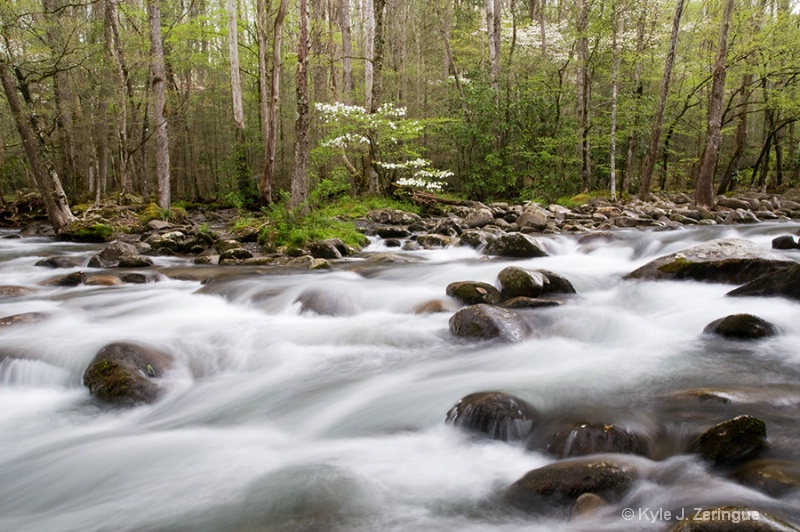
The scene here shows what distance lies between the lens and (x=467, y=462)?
3066mm

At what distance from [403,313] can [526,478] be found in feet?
12.6

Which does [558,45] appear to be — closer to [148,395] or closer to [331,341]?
[331,341]

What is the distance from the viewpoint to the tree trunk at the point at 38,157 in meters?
10.8

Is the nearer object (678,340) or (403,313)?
(678,340)

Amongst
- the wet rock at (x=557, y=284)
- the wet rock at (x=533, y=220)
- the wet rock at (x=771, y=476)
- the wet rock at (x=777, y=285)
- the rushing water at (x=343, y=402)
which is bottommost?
the rushing water at (x=343, y=402)

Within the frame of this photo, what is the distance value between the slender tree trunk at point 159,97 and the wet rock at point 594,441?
1585 centimetres

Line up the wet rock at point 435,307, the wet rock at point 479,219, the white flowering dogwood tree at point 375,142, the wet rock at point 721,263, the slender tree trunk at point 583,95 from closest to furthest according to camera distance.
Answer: the wet rock at point 721,263 → the wet rock at point 435,307 → the wet rock at point 479,219 → the white flowering dogwood tree at point 375,142 → the slender tree trunk at point 583,95

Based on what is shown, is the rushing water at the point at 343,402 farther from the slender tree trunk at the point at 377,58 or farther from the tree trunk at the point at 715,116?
the slender tree trunk at the point at 377,58

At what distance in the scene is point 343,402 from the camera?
4.33m

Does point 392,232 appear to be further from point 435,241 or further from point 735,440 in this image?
point 735,440

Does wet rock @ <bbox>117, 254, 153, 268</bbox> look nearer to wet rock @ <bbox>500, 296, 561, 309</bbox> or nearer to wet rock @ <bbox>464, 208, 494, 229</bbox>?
wet rock @ <bbox>500, 296, 561, 309</bbox>

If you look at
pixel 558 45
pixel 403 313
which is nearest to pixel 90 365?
pixel 403 313

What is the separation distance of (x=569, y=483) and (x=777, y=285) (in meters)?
4.18

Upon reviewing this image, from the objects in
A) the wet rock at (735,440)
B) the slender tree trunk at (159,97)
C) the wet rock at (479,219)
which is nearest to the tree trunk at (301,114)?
the wet rock at (479,219)
